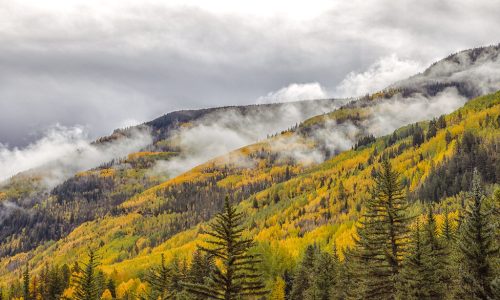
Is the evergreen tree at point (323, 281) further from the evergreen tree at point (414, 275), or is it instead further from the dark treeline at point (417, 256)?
the evergreen tree at point (414, 275)

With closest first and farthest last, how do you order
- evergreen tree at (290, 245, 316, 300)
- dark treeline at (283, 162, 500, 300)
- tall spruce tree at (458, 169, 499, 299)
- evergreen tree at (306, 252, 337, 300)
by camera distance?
1. tall spruce tree at (458, 169, 499, 299)
2. dark treeline at (283, 162, 500, 300)
3. evergreen tree at (306, 252, 337, 300)
4. evergreen tree at (290, 245, 316, 300)

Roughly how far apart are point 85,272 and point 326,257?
3895cm

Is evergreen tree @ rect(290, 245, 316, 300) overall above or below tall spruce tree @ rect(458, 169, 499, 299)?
above

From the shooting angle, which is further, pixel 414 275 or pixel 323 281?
pixel 323 281

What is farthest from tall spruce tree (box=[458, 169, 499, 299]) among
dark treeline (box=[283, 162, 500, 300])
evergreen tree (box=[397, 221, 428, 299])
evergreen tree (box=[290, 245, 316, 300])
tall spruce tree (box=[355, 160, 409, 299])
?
evergreen tree (box=[290, 245, 316, 300])

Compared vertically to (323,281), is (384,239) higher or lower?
lower

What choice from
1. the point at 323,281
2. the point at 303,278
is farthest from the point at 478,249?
the point at 303,278

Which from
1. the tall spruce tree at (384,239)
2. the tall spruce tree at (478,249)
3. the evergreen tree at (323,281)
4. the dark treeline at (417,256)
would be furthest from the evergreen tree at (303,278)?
the tall spruce tree at (478,249)

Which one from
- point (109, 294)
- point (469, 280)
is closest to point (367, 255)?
point (469, 280)

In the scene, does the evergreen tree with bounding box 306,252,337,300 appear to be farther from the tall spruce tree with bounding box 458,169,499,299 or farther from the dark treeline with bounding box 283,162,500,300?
the tall spruce tree with bounding box 458,169,499,299

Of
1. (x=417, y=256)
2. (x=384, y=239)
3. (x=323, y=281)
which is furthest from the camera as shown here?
(x=323, y=281)

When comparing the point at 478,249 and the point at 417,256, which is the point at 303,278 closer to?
the point at 417,256

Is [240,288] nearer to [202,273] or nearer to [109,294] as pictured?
[202,273]

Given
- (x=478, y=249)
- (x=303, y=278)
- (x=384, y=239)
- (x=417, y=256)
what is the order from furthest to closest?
1. (x=303, y=278)
2. (x=417, y=256)
3. (x=384, y=239)
4. (x=478, y=249)
